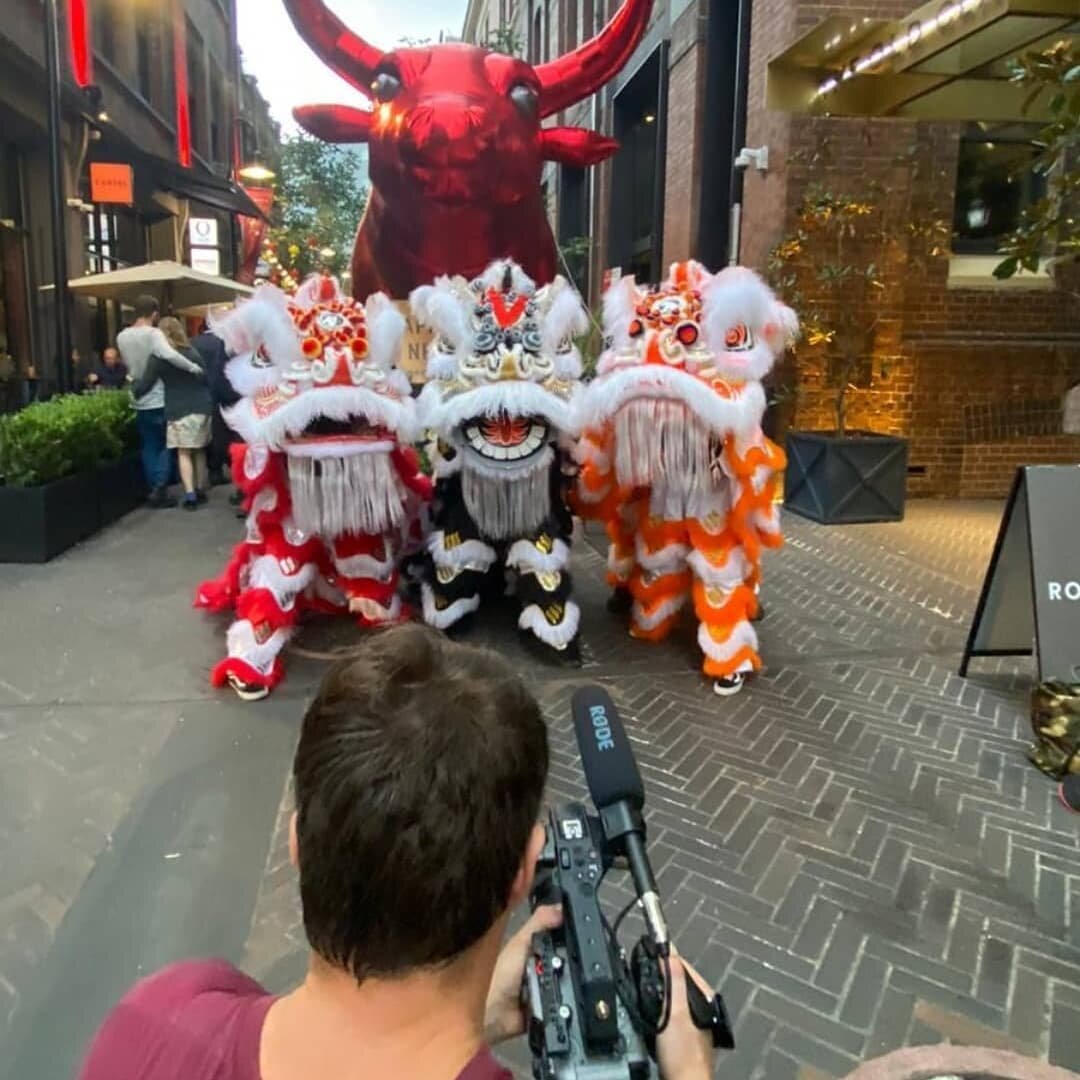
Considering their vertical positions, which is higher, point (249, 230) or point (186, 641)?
point (249, 230)

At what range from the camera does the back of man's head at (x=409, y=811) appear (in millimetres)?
1039

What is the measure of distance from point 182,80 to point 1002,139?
1641 centimetres

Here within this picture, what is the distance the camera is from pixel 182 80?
19953 millimetres

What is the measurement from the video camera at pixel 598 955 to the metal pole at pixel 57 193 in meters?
10.8

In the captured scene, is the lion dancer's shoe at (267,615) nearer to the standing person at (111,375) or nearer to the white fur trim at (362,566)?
the white fur trim at (362,566)

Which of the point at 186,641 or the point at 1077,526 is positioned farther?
the point at 186,641

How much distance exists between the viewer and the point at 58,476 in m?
7.60

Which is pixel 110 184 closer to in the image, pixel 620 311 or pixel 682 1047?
pixel 620 311

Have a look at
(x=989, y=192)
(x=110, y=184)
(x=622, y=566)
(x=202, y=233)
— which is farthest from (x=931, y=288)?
(x=202, y=233)

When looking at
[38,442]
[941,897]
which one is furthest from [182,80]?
[941,897]

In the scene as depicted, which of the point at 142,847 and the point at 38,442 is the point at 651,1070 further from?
the point at 38,442

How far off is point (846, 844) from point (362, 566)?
2.90 m

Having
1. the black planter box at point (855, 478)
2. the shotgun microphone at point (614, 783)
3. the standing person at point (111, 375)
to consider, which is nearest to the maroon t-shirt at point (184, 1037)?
the shotgun microphone at point (614, 783)

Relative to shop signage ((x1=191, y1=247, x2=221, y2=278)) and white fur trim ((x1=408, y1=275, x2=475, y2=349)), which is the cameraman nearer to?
white fur trim ((x1=408, y1=275, x2=475, y2=349))
